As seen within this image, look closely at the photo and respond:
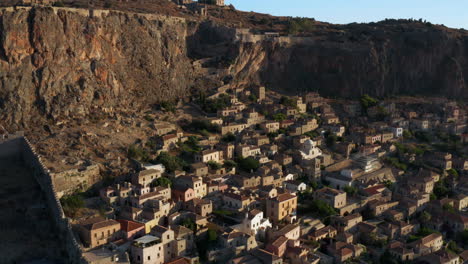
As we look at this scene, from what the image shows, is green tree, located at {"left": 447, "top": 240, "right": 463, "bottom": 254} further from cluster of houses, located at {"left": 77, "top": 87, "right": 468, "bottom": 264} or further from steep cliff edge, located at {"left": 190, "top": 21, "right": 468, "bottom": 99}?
steep cliff edge, located at {"left": 190, "top": 21, "right": 468, "bottom": 99}

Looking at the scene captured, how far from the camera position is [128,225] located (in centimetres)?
2414

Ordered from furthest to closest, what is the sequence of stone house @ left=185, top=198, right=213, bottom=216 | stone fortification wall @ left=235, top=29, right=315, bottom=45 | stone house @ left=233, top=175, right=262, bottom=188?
stone fortification wall @ left=235, top=29, right=315, bottom=45 → stone house @ left=233, top=175, right=262, bottom=188 → stone house @ left=185, top=198, right=213, bottom=216

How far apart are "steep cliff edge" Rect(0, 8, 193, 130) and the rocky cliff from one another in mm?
78

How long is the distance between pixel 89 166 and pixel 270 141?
49.8 ft

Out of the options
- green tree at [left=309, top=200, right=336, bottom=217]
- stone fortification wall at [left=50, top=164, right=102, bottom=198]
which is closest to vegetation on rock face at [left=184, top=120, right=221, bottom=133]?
stone fortification wall at [left=50, top=164, right=102, bottom=198]

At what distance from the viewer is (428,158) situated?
40.5 m

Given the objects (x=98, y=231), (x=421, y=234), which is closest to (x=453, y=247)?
(x=421, y=234)

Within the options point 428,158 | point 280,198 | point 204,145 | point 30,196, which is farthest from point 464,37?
point 30,196

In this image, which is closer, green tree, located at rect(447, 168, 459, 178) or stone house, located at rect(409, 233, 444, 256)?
stone house, located at rect(409, 233, 444, 256)

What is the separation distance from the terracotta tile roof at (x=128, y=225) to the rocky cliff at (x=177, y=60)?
13675 millimetres

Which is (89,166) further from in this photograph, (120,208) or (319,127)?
(319,127)

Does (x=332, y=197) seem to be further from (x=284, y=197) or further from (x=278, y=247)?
(x=278, y=247)

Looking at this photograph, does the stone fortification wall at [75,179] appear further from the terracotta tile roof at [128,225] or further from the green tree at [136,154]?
the terracotta tile roof at [128,225]

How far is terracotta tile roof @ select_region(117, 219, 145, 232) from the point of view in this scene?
78.7 ft
